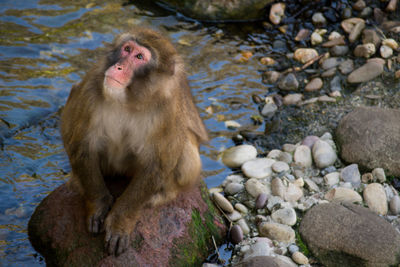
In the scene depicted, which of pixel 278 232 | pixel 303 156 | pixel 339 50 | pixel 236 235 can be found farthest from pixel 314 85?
pixel 236 235

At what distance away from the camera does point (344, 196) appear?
5.09 metres

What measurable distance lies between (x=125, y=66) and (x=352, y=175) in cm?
280

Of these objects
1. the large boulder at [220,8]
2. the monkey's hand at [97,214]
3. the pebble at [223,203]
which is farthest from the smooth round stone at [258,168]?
the large boulder at [220,8]

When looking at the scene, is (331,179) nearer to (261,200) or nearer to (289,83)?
(261,200)

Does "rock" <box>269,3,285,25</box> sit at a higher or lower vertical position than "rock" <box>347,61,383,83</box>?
higher

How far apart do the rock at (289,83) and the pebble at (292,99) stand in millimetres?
201

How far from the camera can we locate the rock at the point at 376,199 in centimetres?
497

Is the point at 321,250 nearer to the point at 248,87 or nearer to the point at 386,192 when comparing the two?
the point at 386,192

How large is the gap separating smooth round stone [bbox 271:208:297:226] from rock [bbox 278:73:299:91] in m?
2.23

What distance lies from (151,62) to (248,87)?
11.5 ft

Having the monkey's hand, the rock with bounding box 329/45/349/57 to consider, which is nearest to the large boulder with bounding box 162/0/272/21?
the rock with bounding box 329/45/349/57

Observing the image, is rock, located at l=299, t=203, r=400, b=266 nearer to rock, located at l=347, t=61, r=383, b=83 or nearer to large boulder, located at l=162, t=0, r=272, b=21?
rock, located at l=347, t=61, r=383, b=83

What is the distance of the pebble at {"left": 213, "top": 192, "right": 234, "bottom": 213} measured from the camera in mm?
4961

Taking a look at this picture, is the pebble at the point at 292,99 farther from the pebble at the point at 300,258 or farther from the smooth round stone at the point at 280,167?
the pebble at the point at 300,258
